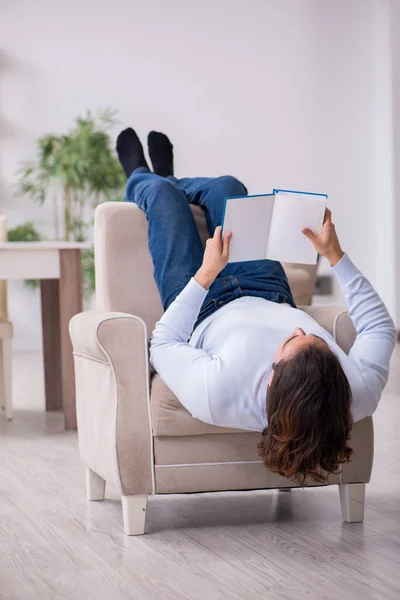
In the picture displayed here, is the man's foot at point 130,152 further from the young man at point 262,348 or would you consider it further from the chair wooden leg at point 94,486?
the chair wooden leg at point 94,486

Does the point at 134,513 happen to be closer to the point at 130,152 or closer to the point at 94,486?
the point at 94,486

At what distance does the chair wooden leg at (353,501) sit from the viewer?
235cm

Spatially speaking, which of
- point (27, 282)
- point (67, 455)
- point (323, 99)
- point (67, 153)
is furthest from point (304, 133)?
point (67, 455)

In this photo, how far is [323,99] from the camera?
7305 millimetres

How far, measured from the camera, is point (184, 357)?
7.16ft

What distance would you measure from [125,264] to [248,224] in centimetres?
67

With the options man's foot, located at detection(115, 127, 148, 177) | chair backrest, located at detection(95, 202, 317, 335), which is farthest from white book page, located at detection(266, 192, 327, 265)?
man's foot, located at detection(115, 127, 148, 177)

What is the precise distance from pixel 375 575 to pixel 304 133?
18.7 feet

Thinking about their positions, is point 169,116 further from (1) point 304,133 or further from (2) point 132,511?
(2) point 132,511

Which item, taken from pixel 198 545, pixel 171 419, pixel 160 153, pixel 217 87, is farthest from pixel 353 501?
pixel 217 87

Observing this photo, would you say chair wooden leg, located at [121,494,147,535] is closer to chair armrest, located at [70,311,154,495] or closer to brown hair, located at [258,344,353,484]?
chair armrest, located at [70,311,154,495]

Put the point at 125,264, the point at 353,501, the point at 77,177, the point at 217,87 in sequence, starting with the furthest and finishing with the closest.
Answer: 1. the point at 217,87
2. the point at 77,177
3. the point at 125,264
4. the point at 353,501

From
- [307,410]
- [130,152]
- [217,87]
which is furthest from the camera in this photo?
[217,87]

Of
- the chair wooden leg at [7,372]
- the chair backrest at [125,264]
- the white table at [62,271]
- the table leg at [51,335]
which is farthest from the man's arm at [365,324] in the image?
the table leg at [51,335]
